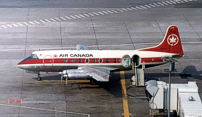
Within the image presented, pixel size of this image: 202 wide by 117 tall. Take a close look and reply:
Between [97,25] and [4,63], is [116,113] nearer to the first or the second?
[4,63]

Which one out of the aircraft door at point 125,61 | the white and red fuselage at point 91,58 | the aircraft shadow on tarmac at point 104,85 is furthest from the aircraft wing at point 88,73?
the aircraft shadow on tarmac at point 104,85

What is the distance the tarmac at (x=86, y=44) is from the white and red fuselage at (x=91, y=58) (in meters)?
2.46

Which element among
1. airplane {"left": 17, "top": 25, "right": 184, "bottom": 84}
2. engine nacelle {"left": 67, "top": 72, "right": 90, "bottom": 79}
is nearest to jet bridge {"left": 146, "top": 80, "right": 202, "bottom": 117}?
engine nacelle {"left": 67, "top": 72, "right": 90, "bottom": 79}

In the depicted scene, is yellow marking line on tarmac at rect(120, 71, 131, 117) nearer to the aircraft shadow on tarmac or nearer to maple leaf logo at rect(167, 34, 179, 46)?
the aircraft shadow on tarmac

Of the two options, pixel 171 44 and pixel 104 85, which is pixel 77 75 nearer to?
pixel 104 85

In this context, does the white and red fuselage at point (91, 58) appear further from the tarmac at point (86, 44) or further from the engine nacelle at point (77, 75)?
the engine nacelle at point (77, 75)

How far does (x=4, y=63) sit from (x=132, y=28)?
26.0 metres

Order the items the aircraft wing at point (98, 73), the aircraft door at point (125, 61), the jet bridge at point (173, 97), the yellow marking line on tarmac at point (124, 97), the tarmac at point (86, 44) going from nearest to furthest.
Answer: the jet bridge at point (173, 97) → the yellow marking line on tarmac at point (124, 97) → the tarmac at point (86, 44) → the aircraft wing at point (98, 73) → the aircraft door at point (125, 61)

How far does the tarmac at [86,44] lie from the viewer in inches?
1635

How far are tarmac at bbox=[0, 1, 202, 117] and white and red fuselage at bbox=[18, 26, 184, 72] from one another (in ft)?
8.09

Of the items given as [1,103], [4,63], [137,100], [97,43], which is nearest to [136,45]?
[97,43]

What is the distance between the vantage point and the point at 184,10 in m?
76.1

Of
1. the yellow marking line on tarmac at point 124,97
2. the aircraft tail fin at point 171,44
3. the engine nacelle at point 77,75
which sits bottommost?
the yellow marking line on tarmac at point 124,97

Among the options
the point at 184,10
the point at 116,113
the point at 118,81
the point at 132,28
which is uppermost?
the point at 184,10
